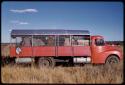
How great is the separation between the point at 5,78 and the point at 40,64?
15.7ft

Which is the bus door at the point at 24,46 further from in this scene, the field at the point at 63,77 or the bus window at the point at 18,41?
the field at the point at 63,77

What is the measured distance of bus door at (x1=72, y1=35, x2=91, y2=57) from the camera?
634 inches

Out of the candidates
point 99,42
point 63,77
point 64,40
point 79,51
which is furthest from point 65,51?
point 63,77

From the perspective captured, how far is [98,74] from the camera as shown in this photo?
11.4 meters

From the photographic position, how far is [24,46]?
1614 cm

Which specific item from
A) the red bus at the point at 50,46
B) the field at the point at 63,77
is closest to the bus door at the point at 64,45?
the red bus at the point at 50,46

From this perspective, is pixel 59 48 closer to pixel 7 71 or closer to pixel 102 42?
pixel 102 42

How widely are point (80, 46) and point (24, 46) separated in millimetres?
2999

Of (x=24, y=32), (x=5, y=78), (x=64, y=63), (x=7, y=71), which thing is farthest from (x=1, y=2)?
(x=64, y=63)

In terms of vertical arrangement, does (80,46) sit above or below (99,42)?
below

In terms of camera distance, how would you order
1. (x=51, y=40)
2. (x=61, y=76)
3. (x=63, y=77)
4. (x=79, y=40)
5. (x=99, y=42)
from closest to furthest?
(x=63, y=77) < (x=61, y=76) < (x=51, y=40) < (x=79, y=40) < (x=99, y=42)

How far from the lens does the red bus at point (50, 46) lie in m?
16.0

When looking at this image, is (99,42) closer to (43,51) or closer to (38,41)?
(43,51)

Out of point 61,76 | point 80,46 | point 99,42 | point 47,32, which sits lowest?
point 61,76
